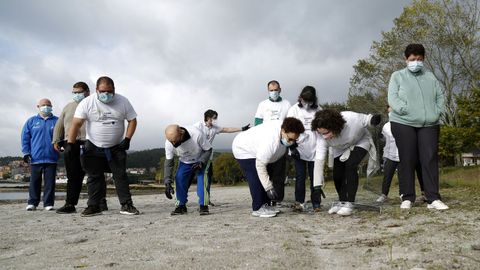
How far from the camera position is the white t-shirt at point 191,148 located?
19.3ft

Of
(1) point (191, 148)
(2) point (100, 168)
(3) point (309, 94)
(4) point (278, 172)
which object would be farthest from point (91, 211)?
(3) point (309, 94)

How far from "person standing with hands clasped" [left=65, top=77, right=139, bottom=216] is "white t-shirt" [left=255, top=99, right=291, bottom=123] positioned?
6.79ft

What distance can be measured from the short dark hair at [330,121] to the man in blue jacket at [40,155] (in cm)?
488

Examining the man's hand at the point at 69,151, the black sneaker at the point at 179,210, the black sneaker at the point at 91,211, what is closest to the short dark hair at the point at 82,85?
the man's hand at the point at 69,151

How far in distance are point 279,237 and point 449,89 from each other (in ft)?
81.1

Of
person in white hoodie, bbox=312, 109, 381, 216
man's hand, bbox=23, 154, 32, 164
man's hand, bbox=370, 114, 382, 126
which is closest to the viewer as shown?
person in white hoodie, bbox=312, 109, 381, 216

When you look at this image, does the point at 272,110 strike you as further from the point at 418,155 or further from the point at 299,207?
the point at 418,155

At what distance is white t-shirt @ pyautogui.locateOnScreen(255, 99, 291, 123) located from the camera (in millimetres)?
6684

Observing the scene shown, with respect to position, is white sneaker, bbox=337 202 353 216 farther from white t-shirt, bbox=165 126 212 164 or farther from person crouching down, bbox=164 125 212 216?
white t-shirt, bbox=165 126 212 164

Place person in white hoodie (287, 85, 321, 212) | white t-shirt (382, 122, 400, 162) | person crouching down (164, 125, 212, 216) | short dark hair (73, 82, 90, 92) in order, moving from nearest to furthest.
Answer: person in white hoodie (287, 85, 321, 212) → person crouching down (164, 125, 212, 216) → short dark hair (73, 82, 90, 92) → white t-shirt (382, 122, 400, 162)

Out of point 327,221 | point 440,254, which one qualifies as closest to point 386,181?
point 327,221

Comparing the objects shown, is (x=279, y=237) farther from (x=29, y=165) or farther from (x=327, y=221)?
(x=29, y=165)

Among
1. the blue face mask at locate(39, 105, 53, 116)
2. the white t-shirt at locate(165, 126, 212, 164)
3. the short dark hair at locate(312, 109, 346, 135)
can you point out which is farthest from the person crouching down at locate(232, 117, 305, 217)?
the blue face mask at locate(39, 105, 53, 116)

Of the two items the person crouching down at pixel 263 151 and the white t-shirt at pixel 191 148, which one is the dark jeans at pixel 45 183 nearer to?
the white t-shirt at pixel 191 148
